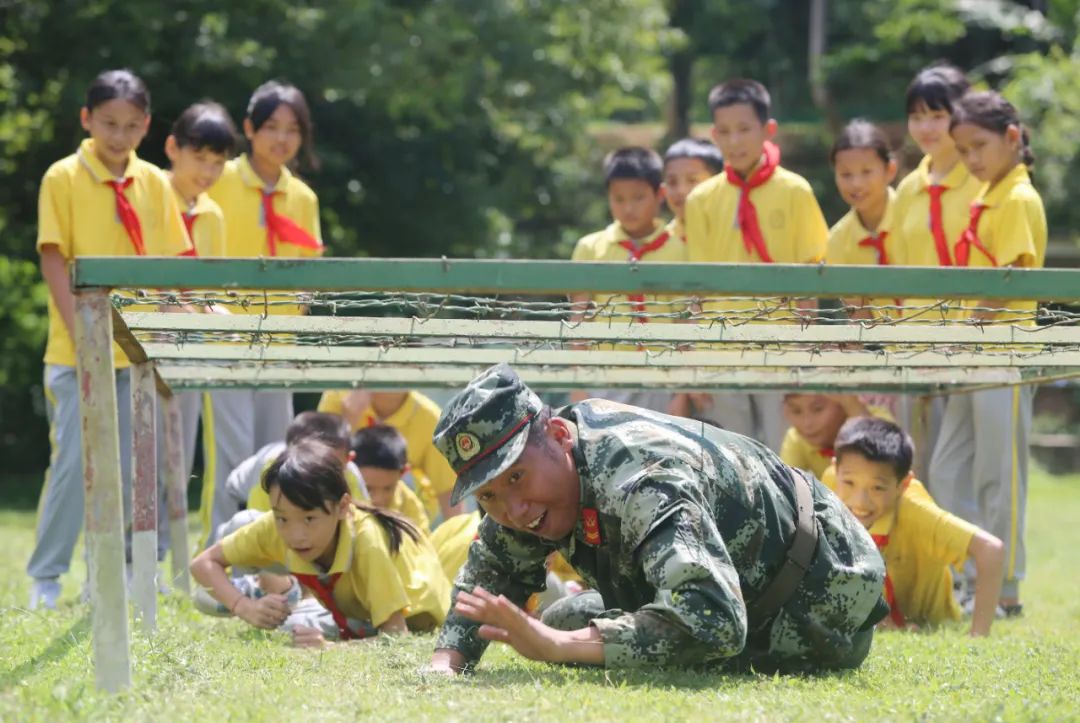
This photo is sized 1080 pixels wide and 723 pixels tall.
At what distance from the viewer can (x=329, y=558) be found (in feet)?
20.5

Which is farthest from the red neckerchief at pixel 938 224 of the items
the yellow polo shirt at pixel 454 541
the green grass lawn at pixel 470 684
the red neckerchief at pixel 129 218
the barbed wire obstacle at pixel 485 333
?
the red neckerchief at pixel 129 218

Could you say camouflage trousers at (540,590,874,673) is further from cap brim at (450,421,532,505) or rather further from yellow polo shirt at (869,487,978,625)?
yellow polo shirt at (869,487,978,625)

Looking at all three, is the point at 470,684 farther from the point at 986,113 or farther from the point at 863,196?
the point at 863,196

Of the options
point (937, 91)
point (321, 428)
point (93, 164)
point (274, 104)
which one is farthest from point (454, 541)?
point (937, 91)

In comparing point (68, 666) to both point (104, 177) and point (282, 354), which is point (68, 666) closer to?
point (282, 354)

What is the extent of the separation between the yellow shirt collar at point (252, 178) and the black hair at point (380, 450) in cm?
187

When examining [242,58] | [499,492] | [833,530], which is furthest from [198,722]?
[242,58]

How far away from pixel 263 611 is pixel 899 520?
279 centimetres

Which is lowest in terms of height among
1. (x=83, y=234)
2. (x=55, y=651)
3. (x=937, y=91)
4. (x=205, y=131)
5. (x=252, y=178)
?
(x=55, y=651)

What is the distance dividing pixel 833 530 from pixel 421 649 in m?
1.57

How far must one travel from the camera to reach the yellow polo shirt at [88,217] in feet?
A: 24.5

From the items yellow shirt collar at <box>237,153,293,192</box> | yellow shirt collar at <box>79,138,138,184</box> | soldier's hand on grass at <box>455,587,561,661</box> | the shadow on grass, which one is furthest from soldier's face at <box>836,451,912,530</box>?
yellow shirt collar at <box>79,138,138,184</box>

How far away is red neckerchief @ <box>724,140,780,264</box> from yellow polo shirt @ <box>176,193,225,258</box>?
2.77m

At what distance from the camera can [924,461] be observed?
26.6ft
